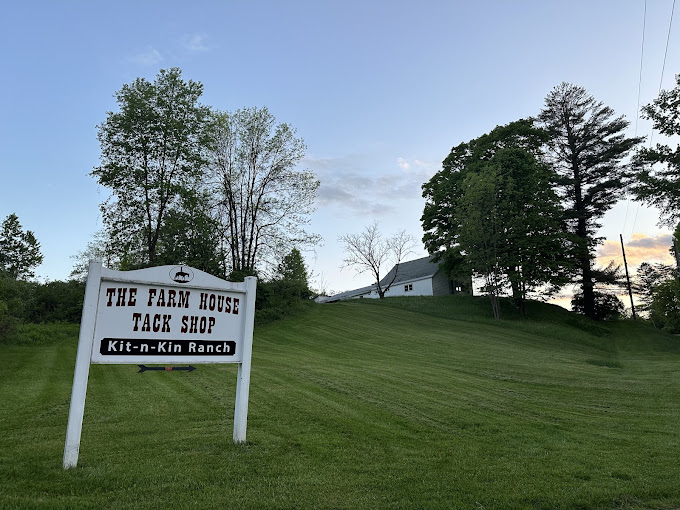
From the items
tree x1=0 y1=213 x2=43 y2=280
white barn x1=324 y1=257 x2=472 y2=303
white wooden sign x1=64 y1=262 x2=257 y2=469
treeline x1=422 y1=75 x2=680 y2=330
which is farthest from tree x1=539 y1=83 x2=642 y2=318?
tree x1=0 y1=213 x2=43 y2=280

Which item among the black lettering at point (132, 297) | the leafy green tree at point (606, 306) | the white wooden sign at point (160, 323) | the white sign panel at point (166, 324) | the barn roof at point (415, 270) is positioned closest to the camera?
the white wooden sign at point (160, 323)

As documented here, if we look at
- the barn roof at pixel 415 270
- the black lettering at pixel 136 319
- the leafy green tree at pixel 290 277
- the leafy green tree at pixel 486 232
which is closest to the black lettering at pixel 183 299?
the black lettering at pixel 136 319

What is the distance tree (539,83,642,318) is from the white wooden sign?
37.4m

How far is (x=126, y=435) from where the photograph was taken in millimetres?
5180

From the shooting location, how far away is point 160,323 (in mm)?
4797

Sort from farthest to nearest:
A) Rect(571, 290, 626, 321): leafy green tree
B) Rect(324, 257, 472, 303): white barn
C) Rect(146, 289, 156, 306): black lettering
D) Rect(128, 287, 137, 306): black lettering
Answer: Rect(324, 257, 472, 303): white barn < Rect(571, 290, 626, 321): leafy green tree < Rect(146, 289, 156, 306): black lettering < Rect(128, 287, 137, 306): black lettering

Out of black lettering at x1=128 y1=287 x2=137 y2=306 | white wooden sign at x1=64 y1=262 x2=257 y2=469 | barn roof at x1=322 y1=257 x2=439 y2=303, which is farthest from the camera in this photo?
barn roof at x1=322 y1=257 x2=439 y2=303

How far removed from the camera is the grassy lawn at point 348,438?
361cm

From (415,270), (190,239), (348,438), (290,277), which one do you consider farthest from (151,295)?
(415,270)

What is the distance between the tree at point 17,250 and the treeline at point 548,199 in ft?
136

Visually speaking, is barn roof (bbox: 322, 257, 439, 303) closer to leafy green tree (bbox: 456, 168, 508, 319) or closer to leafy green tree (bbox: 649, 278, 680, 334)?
leafy green tree (bbox: 456, 168, 508, 319)

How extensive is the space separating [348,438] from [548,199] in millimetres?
31134

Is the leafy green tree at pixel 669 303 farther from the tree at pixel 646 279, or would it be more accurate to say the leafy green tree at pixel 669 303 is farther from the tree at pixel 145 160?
the tree at pixel 145 160

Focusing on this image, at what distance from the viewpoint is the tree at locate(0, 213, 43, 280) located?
4239cm
